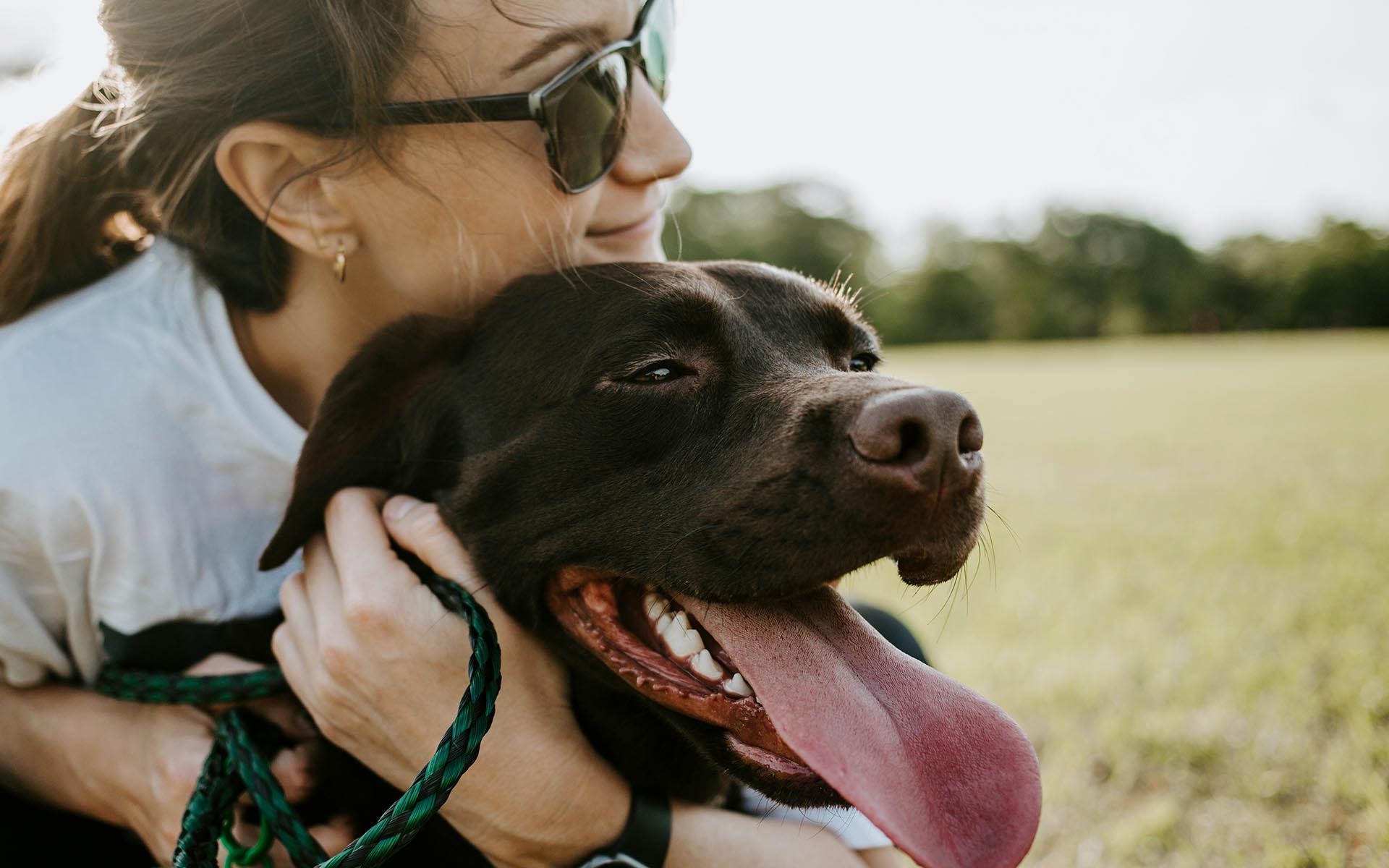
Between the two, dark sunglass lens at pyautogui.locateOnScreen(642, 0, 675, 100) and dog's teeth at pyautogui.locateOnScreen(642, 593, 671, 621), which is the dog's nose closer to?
dog's teeth at pyautogui.locateOnScreen(642, 593, 671, 621)

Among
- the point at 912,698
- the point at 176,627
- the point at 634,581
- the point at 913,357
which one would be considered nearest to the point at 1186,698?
the point at 912,698

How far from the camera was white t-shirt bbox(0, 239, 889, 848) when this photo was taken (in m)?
2.14

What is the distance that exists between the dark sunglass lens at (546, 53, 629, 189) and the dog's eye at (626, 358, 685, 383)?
0.60 m

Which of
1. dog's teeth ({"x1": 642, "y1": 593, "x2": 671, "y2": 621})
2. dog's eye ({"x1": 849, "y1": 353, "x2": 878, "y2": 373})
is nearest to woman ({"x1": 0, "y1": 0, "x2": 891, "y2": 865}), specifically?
dog's teeth ({"x1": 642, "y1": 593, "x2": 671, "y2": 621})

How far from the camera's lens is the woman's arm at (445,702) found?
1.98 m

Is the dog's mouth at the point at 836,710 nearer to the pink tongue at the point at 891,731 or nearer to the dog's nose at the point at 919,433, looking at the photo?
the pink tongue at the point at 891,731

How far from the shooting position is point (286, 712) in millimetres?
2266

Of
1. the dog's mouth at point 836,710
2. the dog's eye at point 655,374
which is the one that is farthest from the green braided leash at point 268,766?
the dog's eye at point 655,374

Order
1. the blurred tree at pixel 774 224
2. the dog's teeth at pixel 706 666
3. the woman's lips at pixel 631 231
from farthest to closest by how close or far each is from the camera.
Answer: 1. the blurred tree at pixel 774 224
2. the woman's lips at pixel 631 231
3. the dog's teeth at pixel 706 666

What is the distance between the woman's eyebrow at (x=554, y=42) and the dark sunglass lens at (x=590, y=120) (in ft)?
0.23

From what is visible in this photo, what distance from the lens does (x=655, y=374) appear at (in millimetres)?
2057

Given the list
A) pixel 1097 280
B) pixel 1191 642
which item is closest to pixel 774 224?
pixel 1097 280

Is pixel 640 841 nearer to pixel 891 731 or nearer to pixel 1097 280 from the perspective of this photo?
pixel 891 731

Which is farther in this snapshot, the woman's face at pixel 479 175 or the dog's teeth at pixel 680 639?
the woman's face at pixel 479 175
